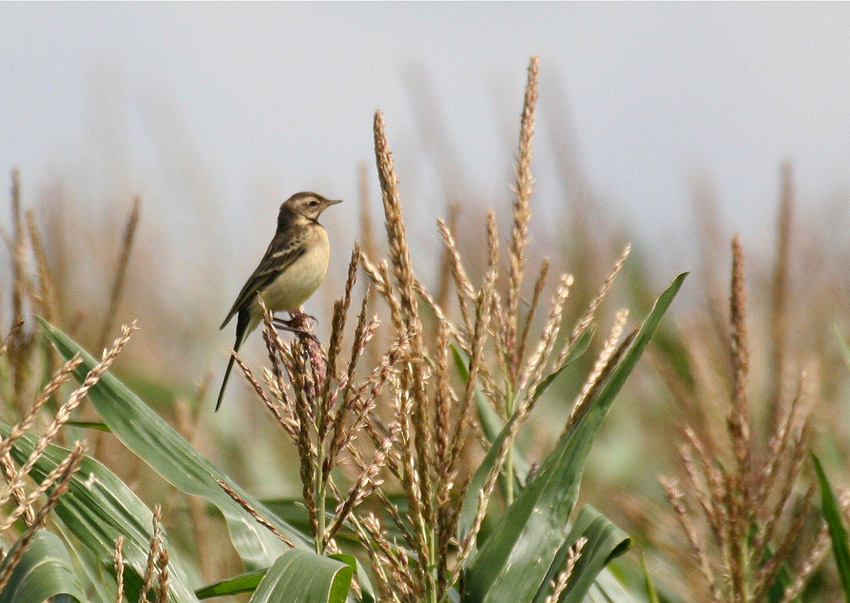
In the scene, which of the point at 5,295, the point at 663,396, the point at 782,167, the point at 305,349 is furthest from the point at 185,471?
the point at 663,396

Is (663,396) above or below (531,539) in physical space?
above

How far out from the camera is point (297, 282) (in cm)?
456

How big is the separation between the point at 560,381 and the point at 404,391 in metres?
3.77

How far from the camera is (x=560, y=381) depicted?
17.0 feet

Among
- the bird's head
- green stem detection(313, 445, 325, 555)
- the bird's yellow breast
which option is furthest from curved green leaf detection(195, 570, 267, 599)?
the bird's head

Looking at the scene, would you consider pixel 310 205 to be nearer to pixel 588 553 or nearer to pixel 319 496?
pixel 588 553

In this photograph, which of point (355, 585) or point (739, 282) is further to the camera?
point (739, 282)

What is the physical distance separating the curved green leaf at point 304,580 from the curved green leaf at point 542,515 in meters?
0.33

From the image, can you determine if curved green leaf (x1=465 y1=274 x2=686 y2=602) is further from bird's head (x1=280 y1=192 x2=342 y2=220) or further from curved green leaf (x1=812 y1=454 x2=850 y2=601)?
bird's head (x1=280 y1=192 x2=342 y2=220)

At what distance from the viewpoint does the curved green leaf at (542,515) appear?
173cm

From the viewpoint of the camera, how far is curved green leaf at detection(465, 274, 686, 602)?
5.68 ft

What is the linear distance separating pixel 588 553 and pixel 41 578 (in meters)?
0.90

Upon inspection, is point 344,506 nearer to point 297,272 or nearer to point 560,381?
point 297,272

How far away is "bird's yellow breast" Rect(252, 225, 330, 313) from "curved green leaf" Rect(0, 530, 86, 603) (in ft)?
9.71
